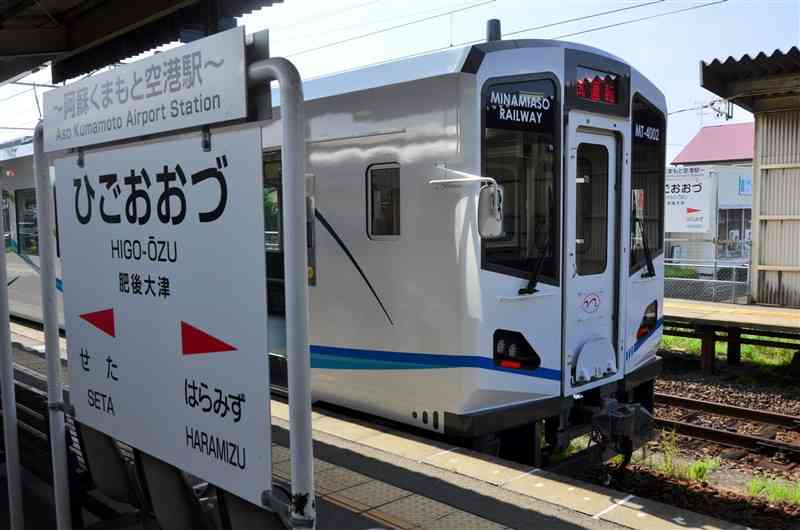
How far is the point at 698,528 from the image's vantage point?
A: 360 centimetres

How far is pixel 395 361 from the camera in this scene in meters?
4.99

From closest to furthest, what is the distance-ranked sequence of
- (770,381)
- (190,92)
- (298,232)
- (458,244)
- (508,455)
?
(298,232) → (190,92) → (458,244) → (508,455) → (770,381)

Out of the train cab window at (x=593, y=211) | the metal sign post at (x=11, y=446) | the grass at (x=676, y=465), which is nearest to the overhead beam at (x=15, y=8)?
the metal sign post at (x=11, y=446)

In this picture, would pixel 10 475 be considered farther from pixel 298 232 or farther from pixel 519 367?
pixel 519 367

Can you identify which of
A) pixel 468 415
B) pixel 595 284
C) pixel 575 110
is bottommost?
pixel 468 415

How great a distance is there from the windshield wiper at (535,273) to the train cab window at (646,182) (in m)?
1.10

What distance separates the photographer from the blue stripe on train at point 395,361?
15.1 feet

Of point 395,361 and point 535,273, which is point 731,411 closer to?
point 535,273

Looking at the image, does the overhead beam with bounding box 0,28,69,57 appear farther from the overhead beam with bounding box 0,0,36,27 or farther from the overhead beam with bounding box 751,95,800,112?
the overhead beam with bounding box 751,95,800,112

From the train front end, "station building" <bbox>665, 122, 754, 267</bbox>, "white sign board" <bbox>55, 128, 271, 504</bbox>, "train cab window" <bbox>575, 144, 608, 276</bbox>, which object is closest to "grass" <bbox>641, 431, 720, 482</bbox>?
the train front end

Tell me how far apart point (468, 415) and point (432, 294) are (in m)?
0.79

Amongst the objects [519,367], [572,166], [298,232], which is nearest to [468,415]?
[519,367]

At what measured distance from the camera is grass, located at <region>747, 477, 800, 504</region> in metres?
5.45

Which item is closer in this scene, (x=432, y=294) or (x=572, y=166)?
(x=432, y=294)
